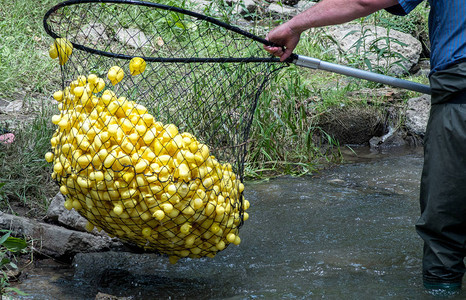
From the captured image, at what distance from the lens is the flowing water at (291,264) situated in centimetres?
249

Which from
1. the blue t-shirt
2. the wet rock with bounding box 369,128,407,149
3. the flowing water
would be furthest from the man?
the wet rock with bounding box 369,128,407,149

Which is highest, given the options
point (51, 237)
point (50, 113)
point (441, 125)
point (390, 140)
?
point (441, 125)

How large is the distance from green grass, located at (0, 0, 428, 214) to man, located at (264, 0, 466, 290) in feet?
4.56

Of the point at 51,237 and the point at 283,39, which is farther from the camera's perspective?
the point at 51,237

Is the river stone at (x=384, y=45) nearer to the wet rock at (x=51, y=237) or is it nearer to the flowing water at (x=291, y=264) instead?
the flowing water at (x=291, y=264)

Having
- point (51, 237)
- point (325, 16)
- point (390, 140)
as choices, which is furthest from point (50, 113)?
point (390, 140)

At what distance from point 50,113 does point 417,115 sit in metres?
3.73

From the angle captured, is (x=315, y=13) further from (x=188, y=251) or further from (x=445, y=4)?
(x=188, y=251)

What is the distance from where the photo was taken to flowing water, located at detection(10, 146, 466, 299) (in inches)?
97.9

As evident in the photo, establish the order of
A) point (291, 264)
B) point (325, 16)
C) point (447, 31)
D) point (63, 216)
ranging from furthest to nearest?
point (63, 216), point (291, 264), point (325, 16), point (447, 31)

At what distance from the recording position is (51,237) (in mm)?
2834

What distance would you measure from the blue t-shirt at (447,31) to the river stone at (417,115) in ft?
11.2

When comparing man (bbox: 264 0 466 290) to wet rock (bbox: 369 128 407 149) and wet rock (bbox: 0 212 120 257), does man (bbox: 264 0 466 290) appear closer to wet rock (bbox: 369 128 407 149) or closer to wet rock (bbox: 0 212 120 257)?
wet rock (bbox: 0 212 120 257)

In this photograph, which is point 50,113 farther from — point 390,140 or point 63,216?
point 390,140
